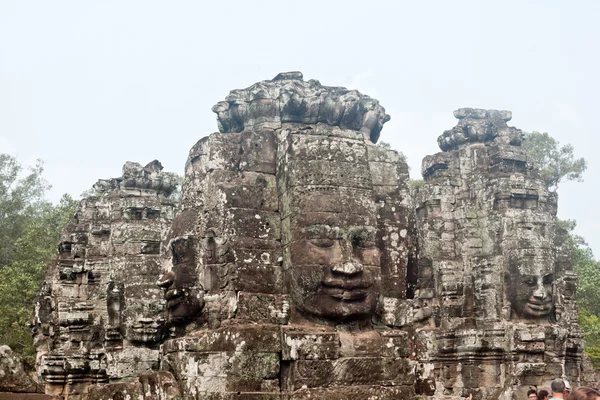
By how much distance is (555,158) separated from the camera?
41.0 meters

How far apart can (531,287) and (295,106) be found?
285 inches

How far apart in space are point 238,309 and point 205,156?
174 cm

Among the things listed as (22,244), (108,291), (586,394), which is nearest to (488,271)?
(108,291)

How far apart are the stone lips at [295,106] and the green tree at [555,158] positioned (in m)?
34.4

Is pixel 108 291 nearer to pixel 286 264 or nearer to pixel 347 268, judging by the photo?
pixel 286 264

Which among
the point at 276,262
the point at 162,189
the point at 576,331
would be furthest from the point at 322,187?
the point at 576,331

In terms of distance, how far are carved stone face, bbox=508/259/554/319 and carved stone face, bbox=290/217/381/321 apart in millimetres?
6858

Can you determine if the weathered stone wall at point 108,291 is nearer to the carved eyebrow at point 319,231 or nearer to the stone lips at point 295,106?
the stone lips at point 295,106

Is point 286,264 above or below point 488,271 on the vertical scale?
below

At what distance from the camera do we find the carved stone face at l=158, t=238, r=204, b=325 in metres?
7.53

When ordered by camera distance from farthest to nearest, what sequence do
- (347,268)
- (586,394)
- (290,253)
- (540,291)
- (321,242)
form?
(540,291) → (290,253) → (321,242) → (347,268) → (586,394)

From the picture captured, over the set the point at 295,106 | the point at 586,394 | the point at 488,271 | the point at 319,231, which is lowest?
the point at 586,394

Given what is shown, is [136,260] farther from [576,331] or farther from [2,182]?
[2,182]

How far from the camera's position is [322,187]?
293 inches
